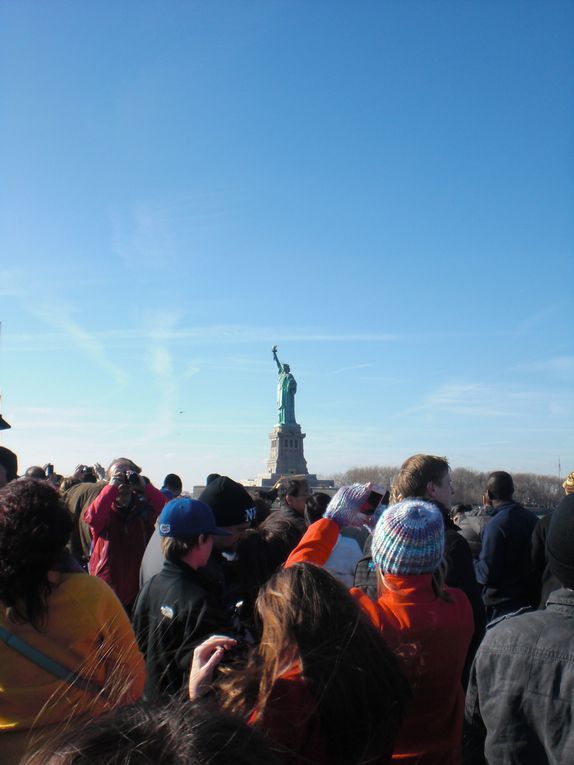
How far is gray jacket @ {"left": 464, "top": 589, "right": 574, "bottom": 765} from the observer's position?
1.99 metres

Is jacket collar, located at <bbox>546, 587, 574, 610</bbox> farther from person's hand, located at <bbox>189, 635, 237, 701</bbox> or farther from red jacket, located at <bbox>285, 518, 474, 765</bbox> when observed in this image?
person's hand, located at <bbox>189, 635, 237, 701</bbox>

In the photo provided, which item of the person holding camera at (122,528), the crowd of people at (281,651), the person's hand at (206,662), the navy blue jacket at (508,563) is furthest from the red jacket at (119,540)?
the person's hand at (206,662)

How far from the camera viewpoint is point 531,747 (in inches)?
80.0

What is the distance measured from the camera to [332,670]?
1614 millimetres

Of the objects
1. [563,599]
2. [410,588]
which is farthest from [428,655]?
[563,599]

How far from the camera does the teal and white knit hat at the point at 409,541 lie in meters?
2.50

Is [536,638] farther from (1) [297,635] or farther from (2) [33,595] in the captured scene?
(2) [33,595]

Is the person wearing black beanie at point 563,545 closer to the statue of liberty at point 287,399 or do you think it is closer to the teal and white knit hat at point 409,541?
the teal and white knit hat at point 409,541

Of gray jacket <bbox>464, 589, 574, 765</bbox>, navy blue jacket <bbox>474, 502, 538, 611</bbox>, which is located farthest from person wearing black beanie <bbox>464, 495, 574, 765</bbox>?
navy blue jacket <bbox>474, 502, 538, 611</bbox>

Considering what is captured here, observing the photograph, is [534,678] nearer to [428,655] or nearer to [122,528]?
[428,655]

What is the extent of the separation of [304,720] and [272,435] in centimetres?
4626

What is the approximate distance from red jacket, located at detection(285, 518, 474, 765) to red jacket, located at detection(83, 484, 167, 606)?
10.2 ft

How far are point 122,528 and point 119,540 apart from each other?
0.10m

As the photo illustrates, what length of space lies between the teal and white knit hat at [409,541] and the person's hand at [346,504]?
2.94 feet
